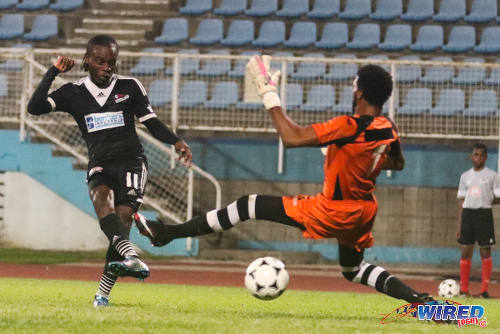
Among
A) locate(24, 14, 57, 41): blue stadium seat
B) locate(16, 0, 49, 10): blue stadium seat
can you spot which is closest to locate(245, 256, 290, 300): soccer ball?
locate(24, 14, 57, 41): blue stadium seat

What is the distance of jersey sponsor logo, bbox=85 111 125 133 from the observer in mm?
7855

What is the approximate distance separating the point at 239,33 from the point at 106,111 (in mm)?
13440

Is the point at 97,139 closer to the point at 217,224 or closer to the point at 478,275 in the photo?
the point at 217,224

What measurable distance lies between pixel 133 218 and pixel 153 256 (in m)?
10.1

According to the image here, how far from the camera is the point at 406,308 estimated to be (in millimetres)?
7883

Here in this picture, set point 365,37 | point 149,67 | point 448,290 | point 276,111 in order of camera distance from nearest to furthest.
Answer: point 276,111 → point 448,290 → point 149,67 → point 365,37

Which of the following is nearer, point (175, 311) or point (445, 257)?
point (175, 311)

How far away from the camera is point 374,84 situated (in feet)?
22.5

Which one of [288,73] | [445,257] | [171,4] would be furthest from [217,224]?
[171,4]

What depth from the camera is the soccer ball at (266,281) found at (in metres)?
6.99

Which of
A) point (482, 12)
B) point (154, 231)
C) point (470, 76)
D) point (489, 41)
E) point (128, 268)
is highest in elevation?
point (482, 12)

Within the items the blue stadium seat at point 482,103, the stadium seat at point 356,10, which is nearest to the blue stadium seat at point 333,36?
the stadium seat at point 356,10

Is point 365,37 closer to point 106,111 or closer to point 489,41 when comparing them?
point 489,41

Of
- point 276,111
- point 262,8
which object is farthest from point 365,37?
point 276,111
